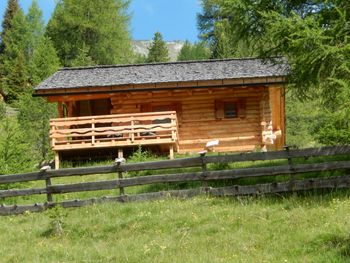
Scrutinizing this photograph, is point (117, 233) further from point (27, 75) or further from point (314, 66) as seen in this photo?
point (27, 75)

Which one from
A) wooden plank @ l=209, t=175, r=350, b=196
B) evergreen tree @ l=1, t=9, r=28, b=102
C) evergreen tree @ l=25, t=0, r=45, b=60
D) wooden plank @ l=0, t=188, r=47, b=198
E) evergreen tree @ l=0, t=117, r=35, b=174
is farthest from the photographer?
evergreen tree @ l=25, t=0, r=45, b=60

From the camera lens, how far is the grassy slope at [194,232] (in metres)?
7.03

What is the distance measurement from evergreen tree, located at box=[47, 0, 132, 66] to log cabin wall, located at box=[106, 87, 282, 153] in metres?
24.8

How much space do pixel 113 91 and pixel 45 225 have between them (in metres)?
11.8

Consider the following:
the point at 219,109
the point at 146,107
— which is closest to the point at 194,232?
the point at 219,109

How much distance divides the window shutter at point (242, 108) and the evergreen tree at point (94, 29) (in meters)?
26.7

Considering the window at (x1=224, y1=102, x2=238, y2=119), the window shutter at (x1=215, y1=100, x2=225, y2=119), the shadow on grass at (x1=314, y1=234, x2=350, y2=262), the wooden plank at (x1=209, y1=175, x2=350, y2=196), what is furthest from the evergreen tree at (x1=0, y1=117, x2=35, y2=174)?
the shadow on grass at (x1=314, y1=234, x2=350, y2=262)

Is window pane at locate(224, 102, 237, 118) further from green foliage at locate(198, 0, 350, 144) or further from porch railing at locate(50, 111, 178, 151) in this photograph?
green foliage at locate(198, 0, 350, 144)

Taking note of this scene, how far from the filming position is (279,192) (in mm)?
10867

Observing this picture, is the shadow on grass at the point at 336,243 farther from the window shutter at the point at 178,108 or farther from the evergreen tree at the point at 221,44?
the evergreen tree at the point at 221,44

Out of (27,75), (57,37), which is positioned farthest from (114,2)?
(27,75)

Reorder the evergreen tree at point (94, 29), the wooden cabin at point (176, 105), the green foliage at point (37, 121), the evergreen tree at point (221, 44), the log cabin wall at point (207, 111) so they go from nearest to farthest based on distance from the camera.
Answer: the wooden cabin at point (176, 105)
the log cabin wall at point (207, 111)
the green foliage at point (37, 121)
the evergreen tree at point (221, 44)
the evergreen tree at point (94, 29)

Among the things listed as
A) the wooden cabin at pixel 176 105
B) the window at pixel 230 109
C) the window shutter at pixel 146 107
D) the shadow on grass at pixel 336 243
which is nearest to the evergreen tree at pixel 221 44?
the window at pixel 230 109

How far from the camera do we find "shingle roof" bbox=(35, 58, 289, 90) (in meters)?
21.3
